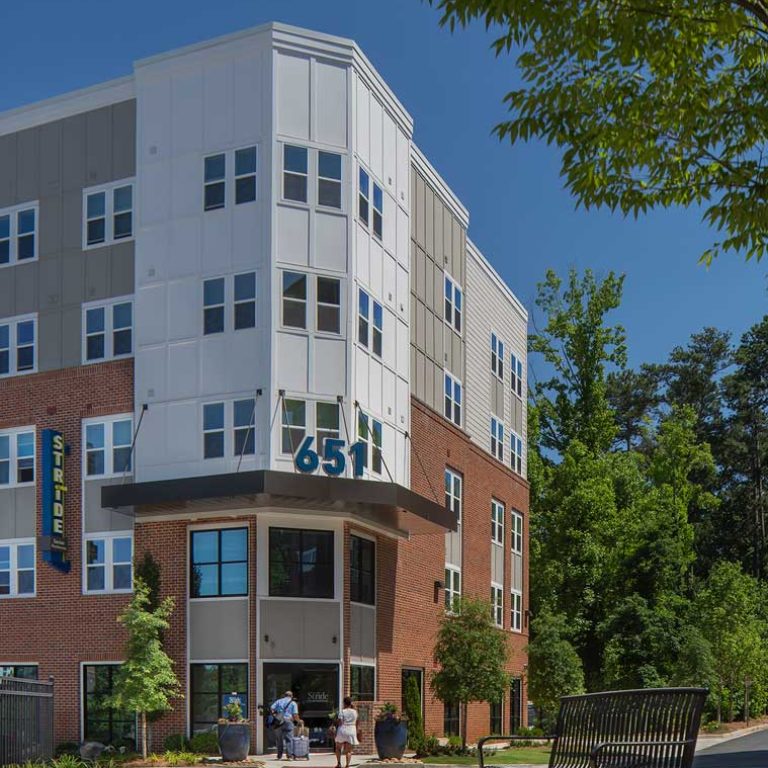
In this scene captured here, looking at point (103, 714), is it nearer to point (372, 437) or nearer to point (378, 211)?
point (372, 437)

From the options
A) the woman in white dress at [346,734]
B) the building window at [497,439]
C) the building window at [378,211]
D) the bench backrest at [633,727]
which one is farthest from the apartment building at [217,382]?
the bench backrest at [633,727]

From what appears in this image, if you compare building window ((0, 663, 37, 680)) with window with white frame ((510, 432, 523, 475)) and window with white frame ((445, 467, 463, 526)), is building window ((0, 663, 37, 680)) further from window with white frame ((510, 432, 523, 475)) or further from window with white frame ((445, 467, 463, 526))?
window with white frame ((510, 432, 523, 475))

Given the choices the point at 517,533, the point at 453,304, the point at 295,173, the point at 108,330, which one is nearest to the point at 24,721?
the point at 108,330

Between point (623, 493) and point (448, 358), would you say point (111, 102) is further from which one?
point (623, 493)

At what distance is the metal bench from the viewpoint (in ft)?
32.9

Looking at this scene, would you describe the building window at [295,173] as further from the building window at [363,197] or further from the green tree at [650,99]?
the green tree at [650,99]

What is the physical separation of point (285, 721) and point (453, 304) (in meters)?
19.2

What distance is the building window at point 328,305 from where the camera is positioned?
3522 centimetres

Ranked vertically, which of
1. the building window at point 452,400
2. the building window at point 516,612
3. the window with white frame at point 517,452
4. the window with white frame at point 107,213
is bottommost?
the building window at point 516,612

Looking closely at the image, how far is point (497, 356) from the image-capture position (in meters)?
53.5

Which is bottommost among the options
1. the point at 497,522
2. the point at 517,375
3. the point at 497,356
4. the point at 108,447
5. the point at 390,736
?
the point at 390,736

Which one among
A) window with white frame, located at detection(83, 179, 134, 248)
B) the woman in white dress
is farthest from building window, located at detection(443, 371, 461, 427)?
the woman in white dress

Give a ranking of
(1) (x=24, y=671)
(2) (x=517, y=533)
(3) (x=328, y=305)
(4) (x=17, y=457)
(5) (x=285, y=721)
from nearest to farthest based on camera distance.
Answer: (5) (x=285, y=721) → (3) (x=328, y=305) → (1) (x=24, y=671) → (4) (x=17, y=457) → (2) (x=517, y=533)

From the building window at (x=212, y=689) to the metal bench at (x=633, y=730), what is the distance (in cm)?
2343
